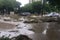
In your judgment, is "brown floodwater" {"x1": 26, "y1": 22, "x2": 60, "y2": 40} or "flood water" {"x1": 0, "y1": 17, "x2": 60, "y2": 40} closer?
"brown floodwater" {"x1": 26, "y1": 22, "x2": 60, "y2": 40}

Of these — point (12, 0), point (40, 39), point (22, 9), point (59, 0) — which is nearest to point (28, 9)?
point (22, 9)

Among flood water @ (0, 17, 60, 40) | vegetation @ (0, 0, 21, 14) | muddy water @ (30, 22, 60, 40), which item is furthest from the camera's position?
vegetation @ (0, 0, 21, 14)

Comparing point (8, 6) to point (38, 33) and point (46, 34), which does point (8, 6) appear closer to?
point (38, 33)

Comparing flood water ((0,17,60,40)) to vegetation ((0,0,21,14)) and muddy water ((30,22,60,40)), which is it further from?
vegetation ((0,0,21,14))

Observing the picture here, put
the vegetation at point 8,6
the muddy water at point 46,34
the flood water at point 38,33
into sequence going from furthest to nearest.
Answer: the vegetation at point 8,6, the flood water at point 38,33, the muddy water at point 46,34

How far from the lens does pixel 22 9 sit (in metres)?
58.5

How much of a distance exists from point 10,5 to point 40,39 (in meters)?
44.2

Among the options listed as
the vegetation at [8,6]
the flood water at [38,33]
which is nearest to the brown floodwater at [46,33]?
the flood water at [38,33]

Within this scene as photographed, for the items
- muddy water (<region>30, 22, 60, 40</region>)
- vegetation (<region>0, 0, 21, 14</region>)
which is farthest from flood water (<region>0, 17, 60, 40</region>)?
vegetation (<region>0, 0, 21, 14</region>)

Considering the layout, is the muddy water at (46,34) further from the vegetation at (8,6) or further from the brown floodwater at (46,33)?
the vegetation at (8,6)

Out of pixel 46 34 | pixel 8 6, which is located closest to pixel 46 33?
pixel 46 34

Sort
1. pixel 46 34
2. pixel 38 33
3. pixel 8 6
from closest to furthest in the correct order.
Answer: pixel 46 34
pixel 38 33
pixel 8 6

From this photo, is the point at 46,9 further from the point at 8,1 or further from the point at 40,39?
the point at 40,39

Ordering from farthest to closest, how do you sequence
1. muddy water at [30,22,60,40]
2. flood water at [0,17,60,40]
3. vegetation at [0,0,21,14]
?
vegetation at [0,0,21,14] → flood water at [0,17,60,40] → muddy water at [30,22,60,40]
